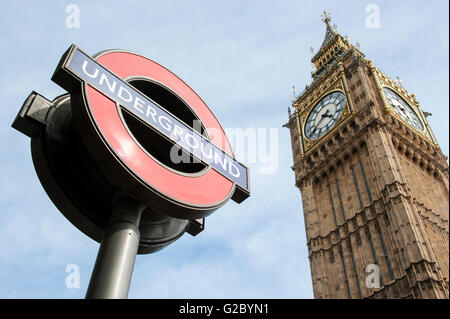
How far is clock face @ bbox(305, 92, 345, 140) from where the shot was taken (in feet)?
131

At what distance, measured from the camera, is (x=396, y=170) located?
31.6 meters

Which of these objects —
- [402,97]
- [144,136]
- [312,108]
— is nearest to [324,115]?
[312,108]

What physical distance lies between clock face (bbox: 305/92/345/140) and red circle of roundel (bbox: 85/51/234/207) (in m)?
35.6

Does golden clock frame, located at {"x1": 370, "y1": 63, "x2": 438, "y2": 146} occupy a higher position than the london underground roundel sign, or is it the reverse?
golden clock frame, located at {"x1": 370, "y1": 63, "x2": 438, "y2": 146}

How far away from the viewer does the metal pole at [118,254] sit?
3590 millimetres

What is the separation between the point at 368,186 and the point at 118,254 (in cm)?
3199

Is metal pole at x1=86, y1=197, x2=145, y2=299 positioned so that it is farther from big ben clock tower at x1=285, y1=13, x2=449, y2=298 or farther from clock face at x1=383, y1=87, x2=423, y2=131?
clock face at x1=383, y1=87, x2=423, y2=131

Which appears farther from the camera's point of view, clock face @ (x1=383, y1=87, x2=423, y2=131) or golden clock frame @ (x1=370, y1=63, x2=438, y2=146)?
clock face @ (x1=383, y1=87, x2=423, y2=131)

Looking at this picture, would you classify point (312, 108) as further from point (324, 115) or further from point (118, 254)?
point (118, 254)

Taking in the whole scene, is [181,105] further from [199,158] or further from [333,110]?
[333,110]

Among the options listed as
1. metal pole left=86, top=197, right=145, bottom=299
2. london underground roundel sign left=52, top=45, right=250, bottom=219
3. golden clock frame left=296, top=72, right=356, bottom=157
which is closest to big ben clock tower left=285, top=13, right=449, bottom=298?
golden clock frame left=296, top=72, right=356, bottom=157

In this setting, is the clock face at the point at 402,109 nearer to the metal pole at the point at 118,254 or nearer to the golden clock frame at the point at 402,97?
the golden clock frame at the point at 402,97

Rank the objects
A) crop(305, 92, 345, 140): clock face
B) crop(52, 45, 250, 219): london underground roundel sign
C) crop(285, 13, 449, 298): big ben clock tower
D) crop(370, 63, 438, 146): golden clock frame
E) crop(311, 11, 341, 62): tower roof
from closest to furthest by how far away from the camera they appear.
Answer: crop(52, 45, 250, 219): london underground roundel sign
crop(285, 13, 449, 298): big ben clock tower
crop(370, 63, 438, 146): golden clock frame
crop(305, 92, 345, 140): clock face
crop(311, 11, 341, 62): tower roof
